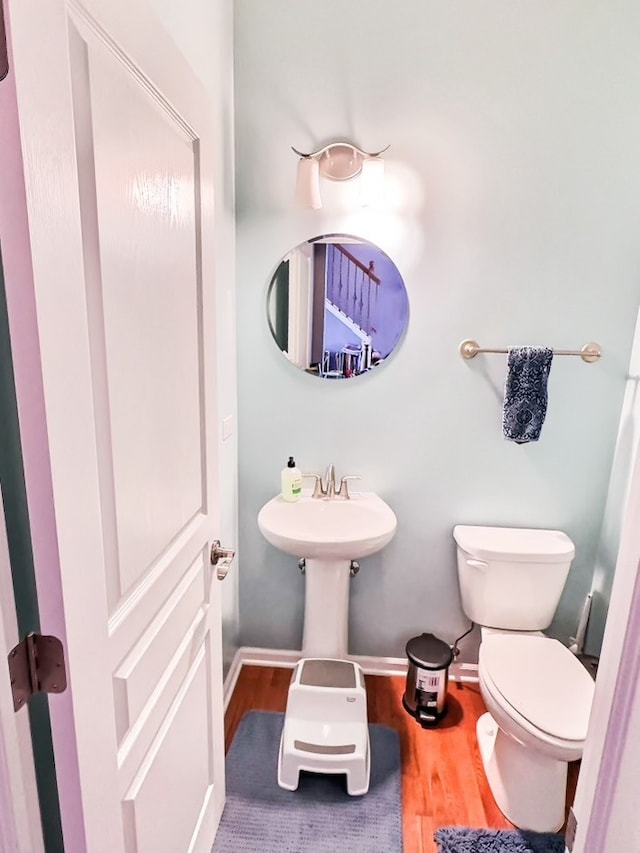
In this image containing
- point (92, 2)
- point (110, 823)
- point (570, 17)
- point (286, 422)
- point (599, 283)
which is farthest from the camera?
point (286, 422)

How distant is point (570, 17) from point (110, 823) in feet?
8.10

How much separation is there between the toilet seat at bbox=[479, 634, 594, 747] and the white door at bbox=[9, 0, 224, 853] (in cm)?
90

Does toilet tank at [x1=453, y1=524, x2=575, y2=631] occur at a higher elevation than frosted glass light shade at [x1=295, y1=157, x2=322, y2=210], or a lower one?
lower

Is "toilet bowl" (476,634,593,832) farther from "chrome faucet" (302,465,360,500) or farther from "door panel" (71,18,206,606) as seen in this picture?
"door panel" (71,18,206,606)

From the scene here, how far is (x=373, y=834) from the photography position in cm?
141

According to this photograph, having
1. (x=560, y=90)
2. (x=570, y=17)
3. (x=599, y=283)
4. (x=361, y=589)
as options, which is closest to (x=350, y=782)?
(x=361, y=589)

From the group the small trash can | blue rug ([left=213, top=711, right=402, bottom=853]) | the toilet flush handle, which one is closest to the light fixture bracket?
the toilet flush handle

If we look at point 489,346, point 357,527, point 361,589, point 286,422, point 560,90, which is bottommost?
point 361,589

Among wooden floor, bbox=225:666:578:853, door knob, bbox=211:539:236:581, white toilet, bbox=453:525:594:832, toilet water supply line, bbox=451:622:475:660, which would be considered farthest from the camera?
toilet water supply line, bbox=451:622:475:660

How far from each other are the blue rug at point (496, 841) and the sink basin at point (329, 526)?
2.77ft

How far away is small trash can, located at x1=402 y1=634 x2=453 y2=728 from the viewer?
1774 millimetres

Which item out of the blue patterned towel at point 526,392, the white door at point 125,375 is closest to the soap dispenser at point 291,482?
the white door at point 125,375

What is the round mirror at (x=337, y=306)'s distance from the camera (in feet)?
5.83

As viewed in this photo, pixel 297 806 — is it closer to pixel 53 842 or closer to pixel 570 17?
pixel 53 842
